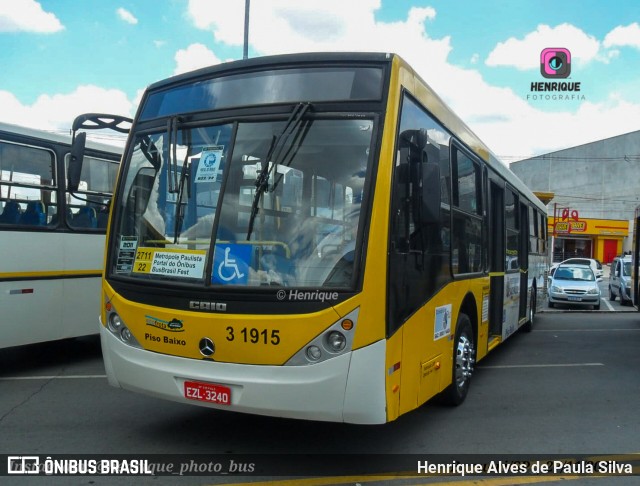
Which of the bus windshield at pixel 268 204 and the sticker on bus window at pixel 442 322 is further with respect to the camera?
the sticker on bus window at pixel 442 322

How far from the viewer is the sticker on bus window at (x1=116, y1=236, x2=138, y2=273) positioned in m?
4.85

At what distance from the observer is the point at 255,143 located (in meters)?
4.41

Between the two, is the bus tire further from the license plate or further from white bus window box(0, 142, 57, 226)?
white bus window box(0, 142, 57, 226)

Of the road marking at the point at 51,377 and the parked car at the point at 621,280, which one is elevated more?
the parked car at the point at 621,280

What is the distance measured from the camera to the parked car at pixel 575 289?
65.1 feet

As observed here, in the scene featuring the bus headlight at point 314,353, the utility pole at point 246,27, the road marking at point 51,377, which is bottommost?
the road marking at point 51,377

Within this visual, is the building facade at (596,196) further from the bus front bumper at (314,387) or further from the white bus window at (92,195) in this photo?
the bus front bumper at (314,387)

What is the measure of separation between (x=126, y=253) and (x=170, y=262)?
0.59 m

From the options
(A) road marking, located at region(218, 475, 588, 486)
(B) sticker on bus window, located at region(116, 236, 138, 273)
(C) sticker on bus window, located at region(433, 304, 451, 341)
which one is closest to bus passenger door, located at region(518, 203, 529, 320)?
(C) sticker on bus window, located at region(433, 304, 451, 341)

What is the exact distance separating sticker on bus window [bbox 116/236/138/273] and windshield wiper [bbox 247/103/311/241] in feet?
3.96

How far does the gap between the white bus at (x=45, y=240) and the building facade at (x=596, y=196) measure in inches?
1954

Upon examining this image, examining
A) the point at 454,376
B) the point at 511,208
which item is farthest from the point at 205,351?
the point at 511,208

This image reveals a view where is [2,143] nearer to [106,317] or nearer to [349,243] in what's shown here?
[106,317]

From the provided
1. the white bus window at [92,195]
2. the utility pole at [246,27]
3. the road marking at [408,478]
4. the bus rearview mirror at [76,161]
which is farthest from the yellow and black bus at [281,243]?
the utility pole at [246,27]
